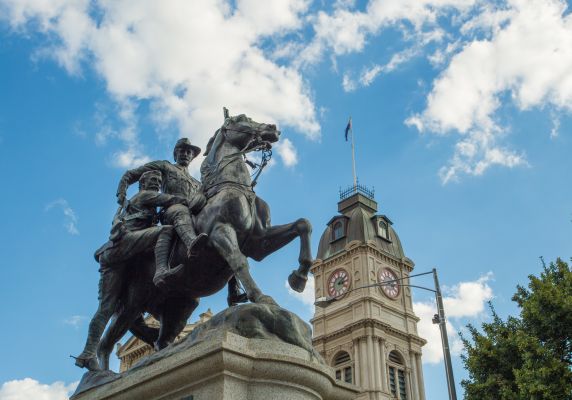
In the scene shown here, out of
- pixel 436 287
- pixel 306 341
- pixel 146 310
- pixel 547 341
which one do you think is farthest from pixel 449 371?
pixel 306 341

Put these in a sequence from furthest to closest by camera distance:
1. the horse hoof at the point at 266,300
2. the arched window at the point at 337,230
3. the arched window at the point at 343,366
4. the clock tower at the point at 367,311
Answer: the arched window at the point at 337,230
the arched window at the point at 343,366
the clock tower at the point at 367,311
the horse hoof at the point at 266,300

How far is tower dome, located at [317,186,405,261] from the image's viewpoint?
55688 mm

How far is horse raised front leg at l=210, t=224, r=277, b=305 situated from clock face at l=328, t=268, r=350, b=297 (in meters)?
46.8

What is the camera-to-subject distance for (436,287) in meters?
18.3

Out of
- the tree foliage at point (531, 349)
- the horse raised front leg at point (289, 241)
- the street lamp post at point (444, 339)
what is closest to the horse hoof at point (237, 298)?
the horse raised front leg at point (289, 241)

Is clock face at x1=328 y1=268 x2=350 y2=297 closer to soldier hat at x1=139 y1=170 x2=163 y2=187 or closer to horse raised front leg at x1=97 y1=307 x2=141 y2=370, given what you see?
soldier hat at x1=139 y1=170 x2=163 y2=187

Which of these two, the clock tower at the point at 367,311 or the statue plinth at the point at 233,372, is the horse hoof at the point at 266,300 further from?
the clock tower at the point at 367,311

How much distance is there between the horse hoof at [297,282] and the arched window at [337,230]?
164 ft

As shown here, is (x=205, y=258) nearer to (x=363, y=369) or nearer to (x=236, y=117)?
(x=236, y=117)

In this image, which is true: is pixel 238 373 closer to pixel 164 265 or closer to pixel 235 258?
pixel 235 258

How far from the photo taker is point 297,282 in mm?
7125

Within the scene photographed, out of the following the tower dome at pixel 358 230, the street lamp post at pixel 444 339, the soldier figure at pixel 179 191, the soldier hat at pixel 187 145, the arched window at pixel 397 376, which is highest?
the tower dome at pixel 358 230

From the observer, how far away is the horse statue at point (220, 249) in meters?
7.02

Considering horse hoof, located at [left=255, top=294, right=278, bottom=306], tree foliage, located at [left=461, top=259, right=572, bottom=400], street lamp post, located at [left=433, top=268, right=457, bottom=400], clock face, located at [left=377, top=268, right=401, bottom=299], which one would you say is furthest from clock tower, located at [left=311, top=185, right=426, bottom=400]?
horse hoof, located at [left=255, top=294, right=278, bottom=306]
